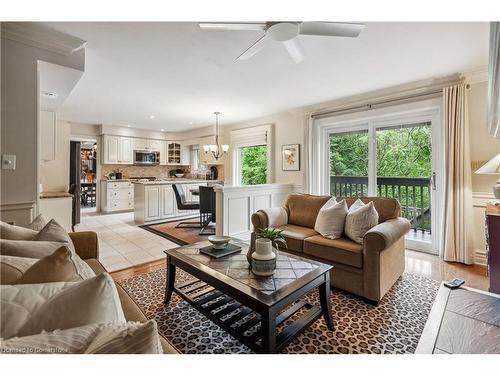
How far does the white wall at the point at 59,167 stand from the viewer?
4520 mm

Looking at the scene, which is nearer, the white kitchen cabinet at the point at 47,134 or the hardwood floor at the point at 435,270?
the hardwood floor at the point at 435,270

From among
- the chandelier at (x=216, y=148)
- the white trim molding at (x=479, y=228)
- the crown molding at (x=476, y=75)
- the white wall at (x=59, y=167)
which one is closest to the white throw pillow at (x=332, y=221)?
the white trim molding at (x=479, y=228)

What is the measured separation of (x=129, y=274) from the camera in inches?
110

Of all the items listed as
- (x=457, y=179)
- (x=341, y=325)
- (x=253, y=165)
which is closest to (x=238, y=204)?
(x=253, y=165)

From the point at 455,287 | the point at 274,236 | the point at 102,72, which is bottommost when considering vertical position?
the point at 455,287

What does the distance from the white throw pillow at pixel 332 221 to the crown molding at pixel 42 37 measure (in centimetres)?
297

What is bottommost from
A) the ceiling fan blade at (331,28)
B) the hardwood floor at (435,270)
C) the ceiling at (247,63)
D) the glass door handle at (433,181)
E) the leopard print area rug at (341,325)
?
the leopard print area rug at (341,325)

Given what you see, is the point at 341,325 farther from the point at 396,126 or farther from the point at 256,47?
the point at 396,126

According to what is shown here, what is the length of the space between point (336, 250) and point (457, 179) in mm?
2065

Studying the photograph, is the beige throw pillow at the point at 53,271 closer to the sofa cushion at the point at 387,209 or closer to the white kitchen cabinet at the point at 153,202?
the sofa cushion at the point at 387,209

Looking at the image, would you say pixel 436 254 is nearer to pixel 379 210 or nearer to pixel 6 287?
pixel 379 210

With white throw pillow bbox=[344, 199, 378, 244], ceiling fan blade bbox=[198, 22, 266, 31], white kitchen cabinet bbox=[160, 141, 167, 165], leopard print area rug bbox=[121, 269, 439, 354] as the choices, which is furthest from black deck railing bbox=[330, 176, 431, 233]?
white kitchen cabinet bbox=[160, 141, 167, 165]
